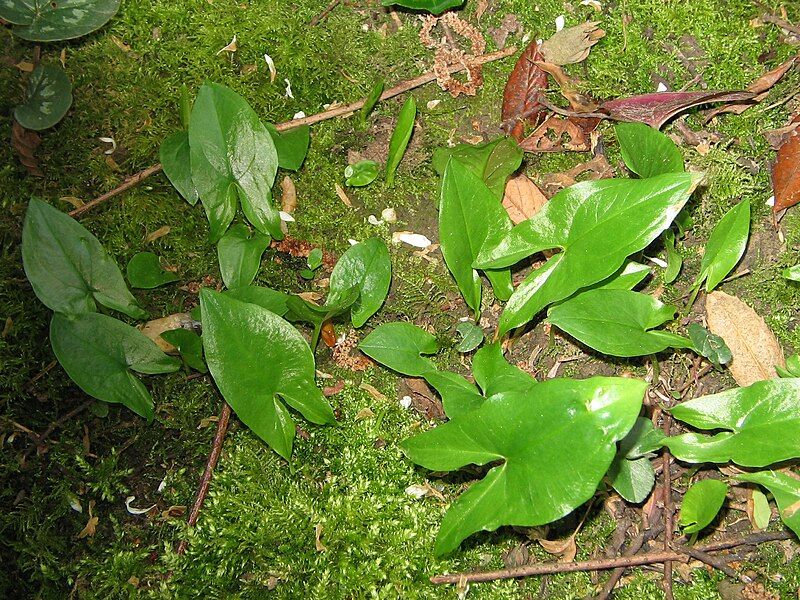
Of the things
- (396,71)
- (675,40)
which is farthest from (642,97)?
(396,71)

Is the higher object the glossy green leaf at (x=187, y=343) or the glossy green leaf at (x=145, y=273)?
the glossy green leaf at (x=145, y=273)

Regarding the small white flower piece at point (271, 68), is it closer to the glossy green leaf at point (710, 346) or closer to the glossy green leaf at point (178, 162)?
the glossy green leaf at point (178, 162)

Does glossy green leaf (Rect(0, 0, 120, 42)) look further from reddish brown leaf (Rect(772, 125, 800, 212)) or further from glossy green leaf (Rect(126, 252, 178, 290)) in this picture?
reddish brown leaf (Rect(772, 125, 800, 212))

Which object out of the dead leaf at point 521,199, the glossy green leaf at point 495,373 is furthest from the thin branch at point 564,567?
the dead leaf at point 521,199

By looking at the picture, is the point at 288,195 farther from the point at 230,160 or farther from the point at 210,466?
the point at 210,466

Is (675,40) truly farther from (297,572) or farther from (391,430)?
(297,572)
